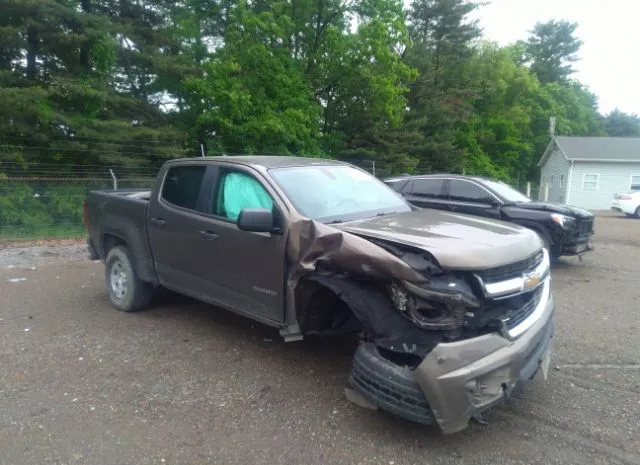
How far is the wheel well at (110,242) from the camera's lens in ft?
19.0

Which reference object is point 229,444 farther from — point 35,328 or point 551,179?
point 551,179

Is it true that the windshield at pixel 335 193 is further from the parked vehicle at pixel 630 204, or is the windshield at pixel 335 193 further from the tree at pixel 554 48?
the tree at pixel 554 48

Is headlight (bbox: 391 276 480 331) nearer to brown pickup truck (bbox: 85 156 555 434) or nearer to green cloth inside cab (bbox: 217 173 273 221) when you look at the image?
brown pickup truck (bbox: 85 156 555 434)

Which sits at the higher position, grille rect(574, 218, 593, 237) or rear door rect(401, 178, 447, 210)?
rear door rect(401, 178, 447, 210)

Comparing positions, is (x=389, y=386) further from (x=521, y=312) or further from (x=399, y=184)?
(x=399, y=184)

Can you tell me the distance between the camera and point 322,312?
3568 millimetres

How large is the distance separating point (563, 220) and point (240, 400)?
21.5 ft

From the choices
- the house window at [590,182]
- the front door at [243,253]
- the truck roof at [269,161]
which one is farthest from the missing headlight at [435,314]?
the house window at [590,182]

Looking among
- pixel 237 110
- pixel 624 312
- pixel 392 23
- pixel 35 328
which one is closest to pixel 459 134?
pixel 392 23

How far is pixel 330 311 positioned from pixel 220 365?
1.30 m

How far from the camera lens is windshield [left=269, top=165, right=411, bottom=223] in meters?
3.97

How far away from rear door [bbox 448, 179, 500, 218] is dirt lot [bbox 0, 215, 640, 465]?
320cm

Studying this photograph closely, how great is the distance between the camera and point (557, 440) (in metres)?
3.04

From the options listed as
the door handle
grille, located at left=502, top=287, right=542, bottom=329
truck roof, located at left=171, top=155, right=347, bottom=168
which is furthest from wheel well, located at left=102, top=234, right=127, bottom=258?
grille, located at left=502, top=287, right=542, bottom=329
